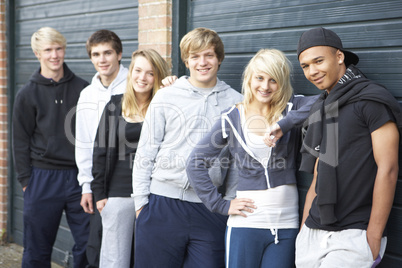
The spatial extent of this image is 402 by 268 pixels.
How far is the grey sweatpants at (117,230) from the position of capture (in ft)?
12.3

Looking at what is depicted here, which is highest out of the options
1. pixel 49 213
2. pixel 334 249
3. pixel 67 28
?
pixel 67 28

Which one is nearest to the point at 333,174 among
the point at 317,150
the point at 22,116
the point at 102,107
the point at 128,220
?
the point at 317,150

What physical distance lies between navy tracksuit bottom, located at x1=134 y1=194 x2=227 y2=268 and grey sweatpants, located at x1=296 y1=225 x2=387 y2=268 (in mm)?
701

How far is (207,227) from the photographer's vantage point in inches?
131

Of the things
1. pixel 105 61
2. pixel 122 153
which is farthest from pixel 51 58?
pixel 122 153

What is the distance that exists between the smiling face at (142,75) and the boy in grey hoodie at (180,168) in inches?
12.2

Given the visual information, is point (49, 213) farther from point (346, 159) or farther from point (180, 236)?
point (346, 159)

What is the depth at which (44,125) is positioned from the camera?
4.52m

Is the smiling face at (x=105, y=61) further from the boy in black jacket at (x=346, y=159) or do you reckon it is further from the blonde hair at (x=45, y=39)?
the boy in black jacket at (x=346, y=159)

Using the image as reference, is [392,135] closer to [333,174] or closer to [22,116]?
[333,174]

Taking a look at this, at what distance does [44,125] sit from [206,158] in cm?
194

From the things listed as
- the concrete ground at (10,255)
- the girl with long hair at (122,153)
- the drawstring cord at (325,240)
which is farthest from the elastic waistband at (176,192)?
the concrete ground at (10,255)

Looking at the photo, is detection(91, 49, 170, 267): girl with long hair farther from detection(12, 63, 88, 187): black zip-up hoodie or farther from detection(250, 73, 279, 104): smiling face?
detection(250, 73, 279, 104): smiling face

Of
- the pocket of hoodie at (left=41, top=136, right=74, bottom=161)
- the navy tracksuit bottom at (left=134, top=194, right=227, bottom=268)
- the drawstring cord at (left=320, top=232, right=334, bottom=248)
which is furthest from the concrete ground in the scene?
the drawstring cord at (left=320, top=232, right=334, bottom=248)
